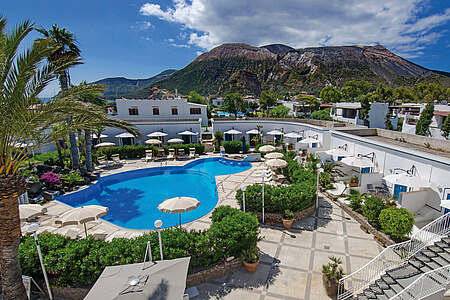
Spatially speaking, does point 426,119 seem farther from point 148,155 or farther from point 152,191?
point 148,155

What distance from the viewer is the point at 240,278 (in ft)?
26.0

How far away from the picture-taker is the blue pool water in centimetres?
1355

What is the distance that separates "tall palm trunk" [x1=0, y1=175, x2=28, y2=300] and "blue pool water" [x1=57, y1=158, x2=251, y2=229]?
19.9 ft

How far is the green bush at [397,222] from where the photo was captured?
9.06m

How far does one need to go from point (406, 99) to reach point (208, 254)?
8225 cm

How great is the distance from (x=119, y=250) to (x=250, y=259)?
14.6ft

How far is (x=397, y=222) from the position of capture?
9.15 meters

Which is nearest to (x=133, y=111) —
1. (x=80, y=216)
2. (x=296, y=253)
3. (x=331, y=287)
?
(x=80, y=216)

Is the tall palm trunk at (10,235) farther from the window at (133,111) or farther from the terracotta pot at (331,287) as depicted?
the window at (133,111)

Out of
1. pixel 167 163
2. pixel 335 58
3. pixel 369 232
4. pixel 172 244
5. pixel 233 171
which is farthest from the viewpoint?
pixel 335 58

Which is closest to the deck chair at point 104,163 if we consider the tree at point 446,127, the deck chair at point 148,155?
the deck chair at point 148,155

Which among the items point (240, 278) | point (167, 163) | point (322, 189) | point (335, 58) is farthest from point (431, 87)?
point (335, 58)

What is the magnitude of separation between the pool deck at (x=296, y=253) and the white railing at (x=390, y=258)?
57 cm

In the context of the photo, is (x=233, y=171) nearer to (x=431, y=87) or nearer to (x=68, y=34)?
(x=68, y=34)
